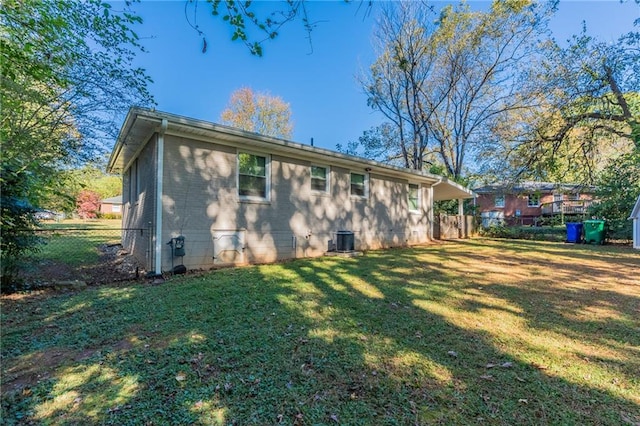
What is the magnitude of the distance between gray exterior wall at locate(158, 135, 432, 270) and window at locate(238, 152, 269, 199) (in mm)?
166

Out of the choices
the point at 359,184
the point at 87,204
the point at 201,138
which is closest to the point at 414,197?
the point at 359,184

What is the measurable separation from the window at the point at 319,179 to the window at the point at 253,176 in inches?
68.3

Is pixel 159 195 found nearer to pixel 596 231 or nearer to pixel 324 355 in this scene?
pixel 324 355

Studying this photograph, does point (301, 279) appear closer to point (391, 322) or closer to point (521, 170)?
point (391, 322)

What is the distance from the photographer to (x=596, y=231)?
13.6m

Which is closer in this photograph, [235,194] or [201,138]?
[201,138]

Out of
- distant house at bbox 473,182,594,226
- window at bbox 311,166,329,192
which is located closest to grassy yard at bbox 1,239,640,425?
window at bbox 311,166,329,192

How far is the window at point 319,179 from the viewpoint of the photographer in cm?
944

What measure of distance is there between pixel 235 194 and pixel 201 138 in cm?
156

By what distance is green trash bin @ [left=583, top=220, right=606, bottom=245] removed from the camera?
534 inches

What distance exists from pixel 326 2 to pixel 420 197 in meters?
11.1

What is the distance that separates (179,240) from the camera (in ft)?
21.5

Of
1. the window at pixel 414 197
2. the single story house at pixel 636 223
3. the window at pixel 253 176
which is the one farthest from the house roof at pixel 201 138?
the single story house at pixel 636 223

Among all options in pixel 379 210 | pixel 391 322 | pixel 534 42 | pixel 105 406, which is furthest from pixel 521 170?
pixel 105 406
